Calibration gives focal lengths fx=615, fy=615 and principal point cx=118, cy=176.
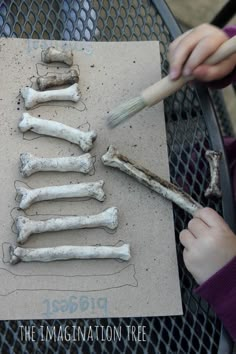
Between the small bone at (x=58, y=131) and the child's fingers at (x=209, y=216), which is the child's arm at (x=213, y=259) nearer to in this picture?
the child's fingers at (x=209, y=216)

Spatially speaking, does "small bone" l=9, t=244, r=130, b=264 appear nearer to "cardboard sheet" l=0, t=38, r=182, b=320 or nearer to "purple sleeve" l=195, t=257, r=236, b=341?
"cardboard sheet" l=0, t=38, r=182, b=320

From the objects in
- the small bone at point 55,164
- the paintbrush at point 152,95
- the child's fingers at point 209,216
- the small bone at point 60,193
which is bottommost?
the child's fingers at point 209,216

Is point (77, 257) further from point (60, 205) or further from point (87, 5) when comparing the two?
point (87, 5)

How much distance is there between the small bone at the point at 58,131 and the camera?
0.85 m

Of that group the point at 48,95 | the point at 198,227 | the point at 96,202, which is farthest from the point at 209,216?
A: the point at 48,95

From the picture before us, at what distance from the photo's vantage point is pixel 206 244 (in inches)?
32.8

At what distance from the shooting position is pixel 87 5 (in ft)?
3.15

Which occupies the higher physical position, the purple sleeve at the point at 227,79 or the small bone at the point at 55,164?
the purple sleeve at the point at 227,79

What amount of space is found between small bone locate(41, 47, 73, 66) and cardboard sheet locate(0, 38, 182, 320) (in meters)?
0.01

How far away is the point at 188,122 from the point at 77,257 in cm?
28

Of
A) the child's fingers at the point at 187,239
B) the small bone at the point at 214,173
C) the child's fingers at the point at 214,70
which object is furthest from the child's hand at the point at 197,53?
the child's fingers at the point at 187,239

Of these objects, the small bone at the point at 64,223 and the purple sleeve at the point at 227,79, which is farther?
the purple sleeve at the point at 227,79

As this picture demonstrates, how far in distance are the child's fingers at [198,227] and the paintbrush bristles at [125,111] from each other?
0.17 meters

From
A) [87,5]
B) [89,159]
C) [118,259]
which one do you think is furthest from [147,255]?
[87,5]
